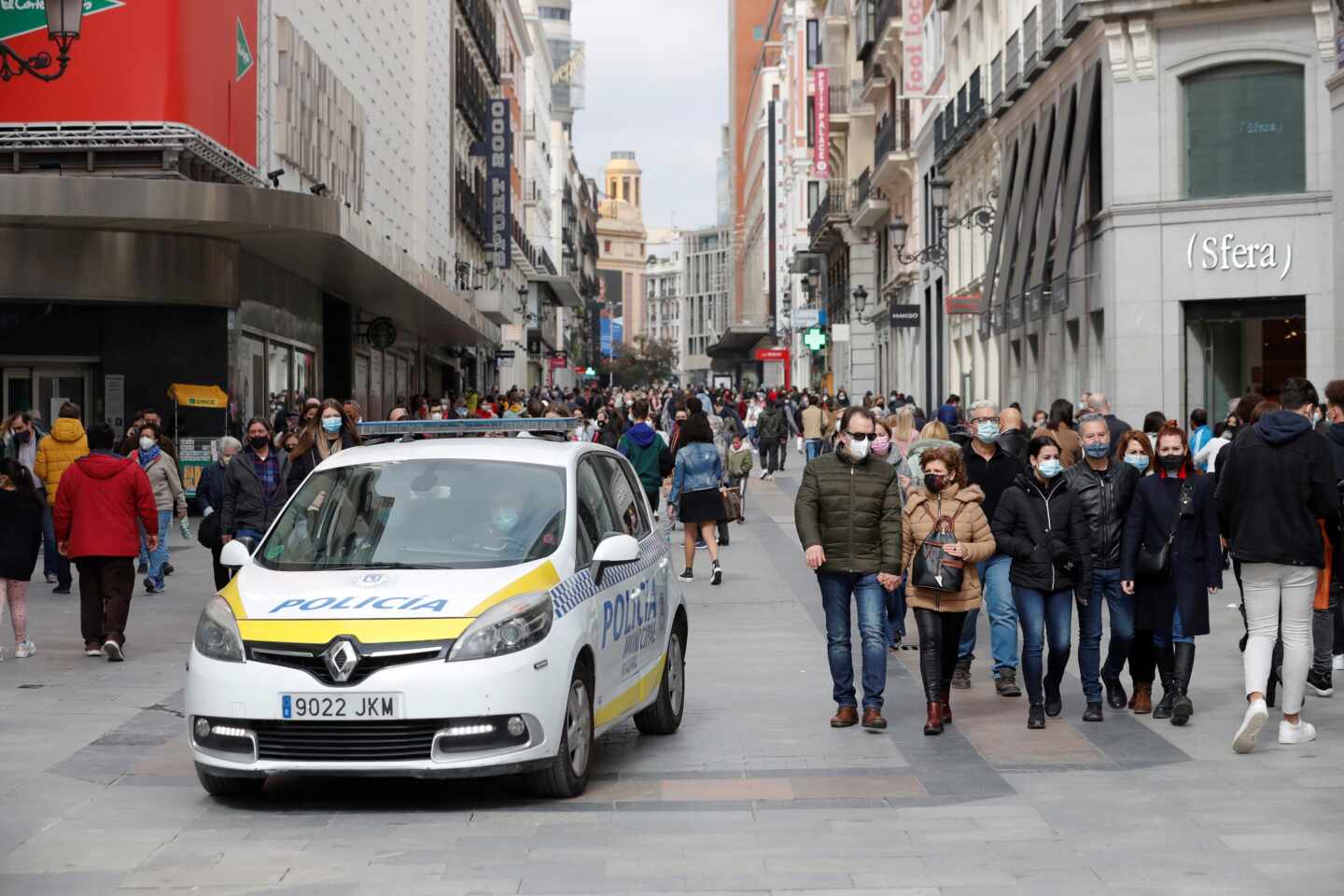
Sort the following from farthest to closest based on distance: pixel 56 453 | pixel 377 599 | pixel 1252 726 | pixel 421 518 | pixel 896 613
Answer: pixel 56 453 → pixel 896 613 → pixel 1252 726 → pixel 421 518 → pixel 377 599

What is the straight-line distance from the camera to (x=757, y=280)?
132000 mm

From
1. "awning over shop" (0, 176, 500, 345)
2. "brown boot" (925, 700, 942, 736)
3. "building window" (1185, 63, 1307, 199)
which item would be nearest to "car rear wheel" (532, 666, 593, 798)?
"brown boot" (925, 700, 942, 736)

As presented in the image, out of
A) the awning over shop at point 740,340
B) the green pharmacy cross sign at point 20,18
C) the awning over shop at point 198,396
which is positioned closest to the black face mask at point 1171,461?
the awning over shop at point 198,396

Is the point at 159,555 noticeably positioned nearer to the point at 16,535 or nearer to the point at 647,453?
the point at 647,453

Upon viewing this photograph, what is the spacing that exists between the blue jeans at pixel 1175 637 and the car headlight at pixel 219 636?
5.14m

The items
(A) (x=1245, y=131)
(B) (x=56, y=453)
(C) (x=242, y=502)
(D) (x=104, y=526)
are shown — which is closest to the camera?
(D) (x=104, y=526)

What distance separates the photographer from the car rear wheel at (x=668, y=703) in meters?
10.3

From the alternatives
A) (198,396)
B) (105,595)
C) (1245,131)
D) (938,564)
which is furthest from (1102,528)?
(198,396)

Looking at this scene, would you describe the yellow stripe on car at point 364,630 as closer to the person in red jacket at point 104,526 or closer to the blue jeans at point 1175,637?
the blue jeans at point 1175,637

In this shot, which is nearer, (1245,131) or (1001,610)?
(1001,610)

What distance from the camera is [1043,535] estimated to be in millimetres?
10773

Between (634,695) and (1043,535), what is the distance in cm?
259

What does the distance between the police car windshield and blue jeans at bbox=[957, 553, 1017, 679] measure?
11.7 ft

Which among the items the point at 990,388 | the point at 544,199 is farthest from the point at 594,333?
the point at 990,388
